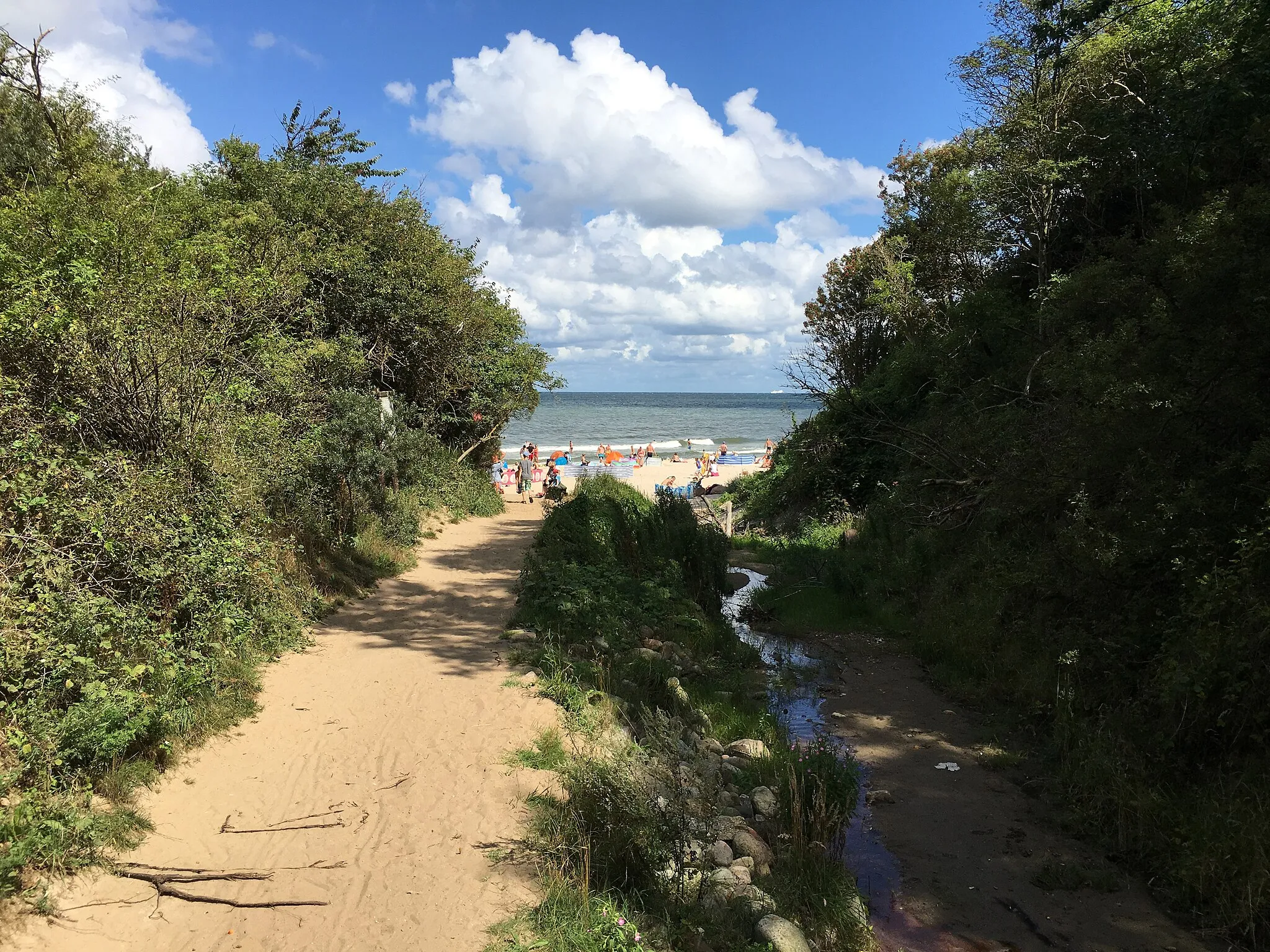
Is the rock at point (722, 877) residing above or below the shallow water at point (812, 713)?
above

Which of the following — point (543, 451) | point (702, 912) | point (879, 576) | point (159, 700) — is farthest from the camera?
point (543, 451)

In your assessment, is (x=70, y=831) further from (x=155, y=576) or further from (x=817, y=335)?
(x=817, y=335)

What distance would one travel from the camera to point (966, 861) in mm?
5934

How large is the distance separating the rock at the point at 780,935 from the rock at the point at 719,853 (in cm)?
55

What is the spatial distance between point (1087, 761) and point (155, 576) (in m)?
8.02

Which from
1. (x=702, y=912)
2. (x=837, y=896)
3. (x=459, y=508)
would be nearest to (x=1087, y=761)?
(x=837, y=896)

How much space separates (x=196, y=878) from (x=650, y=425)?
74.5m

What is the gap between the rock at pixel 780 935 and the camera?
171 inches

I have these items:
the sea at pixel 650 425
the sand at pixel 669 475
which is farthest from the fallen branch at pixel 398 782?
the sand at pixel 669 475

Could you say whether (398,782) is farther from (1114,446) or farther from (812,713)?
(1114,446)

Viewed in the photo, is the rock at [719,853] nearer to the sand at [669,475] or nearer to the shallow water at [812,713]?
the shallow water at [812,713]

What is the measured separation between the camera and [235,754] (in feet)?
21.2

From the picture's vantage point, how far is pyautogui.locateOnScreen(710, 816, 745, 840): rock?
522 centimetres

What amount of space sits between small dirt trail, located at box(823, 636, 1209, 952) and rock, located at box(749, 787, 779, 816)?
0.75 m
